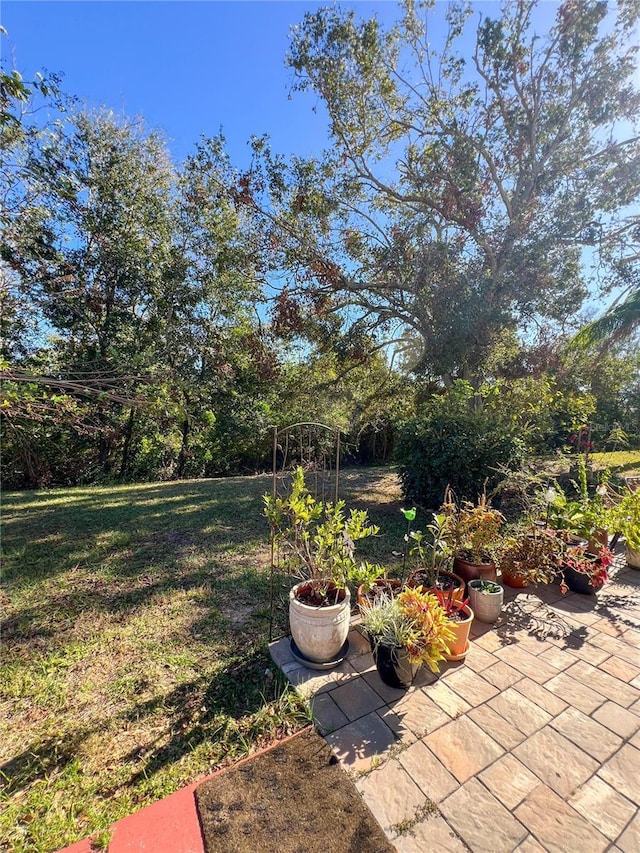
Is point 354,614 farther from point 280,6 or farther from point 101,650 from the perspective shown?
point 280,6

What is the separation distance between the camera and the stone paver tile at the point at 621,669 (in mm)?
2375

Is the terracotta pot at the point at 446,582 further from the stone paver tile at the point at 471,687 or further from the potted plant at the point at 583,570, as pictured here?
the potted plant at the point at 583,570

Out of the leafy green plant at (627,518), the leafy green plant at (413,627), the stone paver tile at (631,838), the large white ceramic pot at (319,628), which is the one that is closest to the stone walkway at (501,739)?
the stone paver tile at (631,838)

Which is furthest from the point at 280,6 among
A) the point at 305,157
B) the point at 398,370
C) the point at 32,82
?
the point at 398,370

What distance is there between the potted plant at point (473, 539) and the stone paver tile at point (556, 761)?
1.30m

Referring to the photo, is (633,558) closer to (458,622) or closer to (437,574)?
(437,574)

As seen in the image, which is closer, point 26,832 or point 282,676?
point 26,832

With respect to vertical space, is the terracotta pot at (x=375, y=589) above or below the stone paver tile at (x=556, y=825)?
above

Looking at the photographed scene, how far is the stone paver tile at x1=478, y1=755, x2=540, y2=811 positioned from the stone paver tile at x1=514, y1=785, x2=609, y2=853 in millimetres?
28

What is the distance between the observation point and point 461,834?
1496 millimetres

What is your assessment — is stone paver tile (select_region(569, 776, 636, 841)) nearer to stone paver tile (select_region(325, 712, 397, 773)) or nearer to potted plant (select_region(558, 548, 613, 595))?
stone paver tile (select_region(325, 712, 397, 773))

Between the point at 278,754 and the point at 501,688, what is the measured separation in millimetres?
1406

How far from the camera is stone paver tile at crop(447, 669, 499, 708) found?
218 centimetres

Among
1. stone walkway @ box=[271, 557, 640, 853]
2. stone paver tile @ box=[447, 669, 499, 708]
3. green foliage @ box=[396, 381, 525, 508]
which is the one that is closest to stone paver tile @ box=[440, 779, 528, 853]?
stone walkway @ box=[271, 557, 640, 853]
